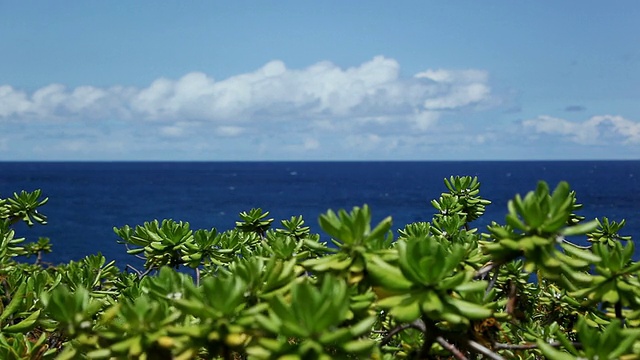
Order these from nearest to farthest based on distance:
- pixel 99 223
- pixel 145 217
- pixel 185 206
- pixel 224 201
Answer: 1. pixel 99 223
2. pixel 145 217
3. pixel 185 206
4. pixel 224 201

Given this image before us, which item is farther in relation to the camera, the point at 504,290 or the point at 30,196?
the point at 30,196

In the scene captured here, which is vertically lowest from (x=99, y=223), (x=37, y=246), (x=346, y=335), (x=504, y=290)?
(x=99, y=223)

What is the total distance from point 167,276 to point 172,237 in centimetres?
136

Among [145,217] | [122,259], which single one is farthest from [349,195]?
[122,259]

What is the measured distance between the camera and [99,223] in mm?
66688

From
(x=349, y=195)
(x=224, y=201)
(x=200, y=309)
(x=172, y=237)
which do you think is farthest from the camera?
(x=349, y=195)

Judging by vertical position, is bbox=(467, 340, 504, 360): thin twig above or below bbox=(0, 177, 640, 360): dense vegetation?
below

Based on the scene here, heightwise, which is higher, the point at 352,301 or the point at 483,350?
the point at 352,301

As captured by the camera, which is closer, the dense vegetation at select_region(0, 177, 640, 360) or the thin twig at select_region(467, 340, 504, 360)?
the dense vegetation at select_region(0, 177, 640, 360)

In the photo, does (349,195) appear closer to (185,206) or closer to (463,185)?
(185,206)

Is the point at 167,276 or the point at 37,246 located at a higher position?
the point at 167,276

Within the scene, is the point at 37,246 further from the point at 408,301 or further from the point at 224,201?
the point at 224,201

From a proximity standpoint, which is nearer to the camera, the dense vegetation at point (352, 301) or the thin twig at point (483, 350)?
the dense vegetation at point (352, 301)

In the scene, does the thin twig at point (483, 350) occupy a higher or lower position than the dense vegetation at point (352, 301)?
lower
